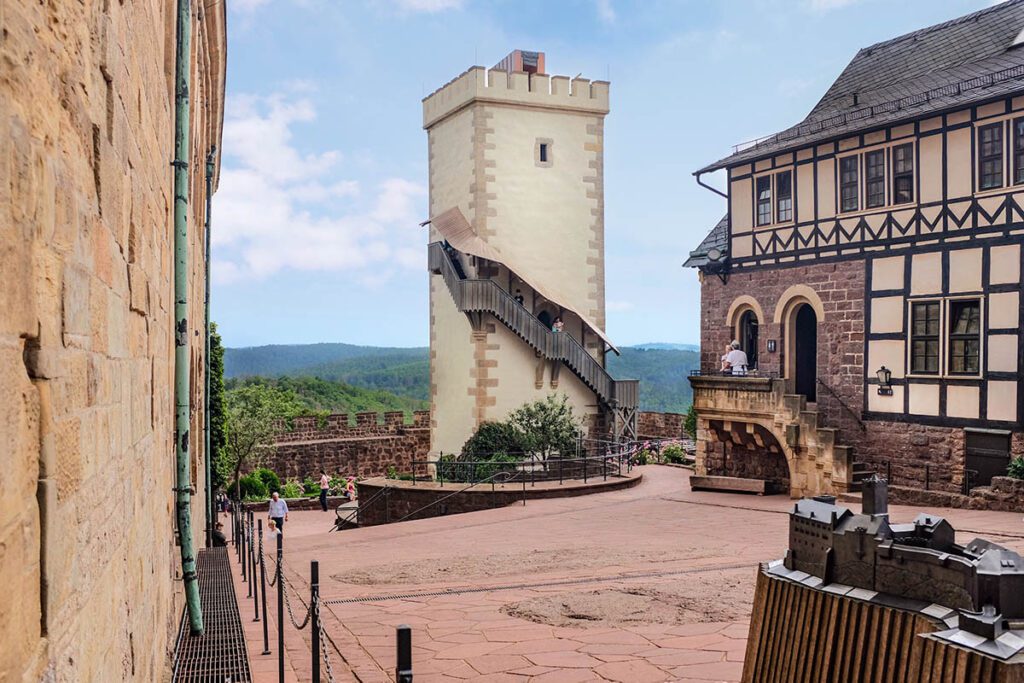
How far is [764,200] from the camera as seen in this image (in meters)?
21.8

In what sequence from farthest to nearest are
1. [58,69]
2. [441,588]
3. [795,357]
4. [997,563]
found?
[795,357], [441,588], [997,563], [58,69]

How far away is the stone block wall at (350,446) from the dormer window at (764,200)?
52.9 feet

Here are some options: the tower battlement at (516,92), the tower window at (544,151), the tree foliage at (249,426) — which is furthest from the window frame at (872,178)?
the tree foliage at (249,426)

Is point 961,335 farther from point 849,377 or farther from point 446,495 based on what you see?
point 446,495

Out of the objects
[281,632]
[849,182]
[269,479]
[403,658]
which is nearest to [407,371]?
[269,479]

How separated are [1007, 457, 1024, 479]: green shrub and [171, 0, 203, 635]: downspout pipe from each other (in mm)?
14011

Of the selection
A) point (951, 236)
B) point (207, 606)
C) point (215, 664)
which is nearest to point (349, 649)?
point (215, 664)

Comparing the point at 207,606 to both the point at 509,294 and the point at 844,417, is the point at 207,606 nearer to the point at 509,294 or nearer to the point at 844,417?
the point at 844,417

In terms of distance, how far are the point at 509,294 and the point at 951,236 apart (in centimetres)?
1369

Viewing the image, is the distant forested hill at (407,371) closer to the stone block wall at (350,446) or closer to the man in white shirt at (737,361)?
the stone block wall at (350,446)

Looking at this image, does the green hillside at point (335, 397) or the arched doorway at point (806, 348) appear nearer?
the arched doorway at point (806, 348)

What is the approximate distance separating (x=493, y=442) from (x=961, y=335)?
12.8m

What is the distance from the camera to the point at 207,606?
999cm

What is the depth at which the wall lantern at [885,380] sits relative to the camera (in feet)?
61.9
